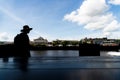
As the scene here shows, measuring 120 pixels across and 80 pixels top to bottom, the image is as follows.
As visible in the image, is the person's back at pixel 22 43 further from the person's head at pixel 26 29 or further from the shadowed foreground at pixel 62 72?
the shadowed foreground at pixel 62 72

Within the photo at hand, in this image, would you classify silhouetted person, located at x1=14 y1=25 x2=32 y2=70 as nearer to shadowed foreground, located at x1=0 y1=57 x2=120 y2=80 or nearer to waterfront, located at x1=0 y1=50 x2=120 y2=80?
waterfront, located at x1=0 y1=50 x2=120 y2=80

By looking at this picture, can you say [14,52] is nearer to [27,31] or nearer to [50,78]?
[27,31]

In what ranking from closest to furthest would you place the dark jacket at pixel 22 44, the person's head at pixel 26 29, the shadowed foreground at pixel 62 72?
the shadowed foreground at pixel 62 72
the dark jacket at pixel 22 44
the person's head at pixel 26 29

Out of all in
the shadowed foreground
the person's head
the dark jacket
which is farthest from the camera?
the person's head

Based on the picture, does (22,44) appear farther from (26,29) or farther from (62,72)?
(62,72)

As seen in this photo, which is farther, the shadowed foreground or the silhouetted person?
the silhouetted person

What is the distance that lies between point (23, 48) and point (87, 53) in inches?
112

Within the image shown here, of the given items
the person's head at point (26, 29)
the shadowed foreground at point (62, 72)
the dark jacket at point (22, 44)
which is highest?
the person's head at point (26, 29)

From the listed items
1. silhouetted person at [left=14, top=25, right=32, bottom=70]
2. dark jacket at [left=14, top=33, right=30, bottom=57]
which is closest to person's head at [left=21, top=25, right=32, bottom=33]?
silhouetted person at [left=14, top=25, right=32, bottom=70]

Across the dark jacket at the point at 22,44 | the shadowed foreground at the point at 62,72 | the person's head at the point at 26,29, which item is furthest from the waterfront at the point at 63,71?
the person's head at the point at 26,29

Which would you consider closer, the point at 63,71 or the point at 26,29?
the point at 63,71

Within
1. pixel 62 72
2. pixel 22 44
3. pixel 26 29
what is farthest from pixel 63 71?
pixel 26 29

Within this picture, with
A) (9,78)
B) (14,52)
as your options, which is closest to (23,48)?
(14,52)

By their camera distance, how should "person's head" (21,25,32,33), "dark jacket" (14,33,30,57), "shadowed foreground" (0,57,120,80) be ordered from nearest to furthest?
"shadowed foreground" (0,57,120,80) → "dark jacket" (14,33,30,57) → "person's head" (21,25,32,33)
